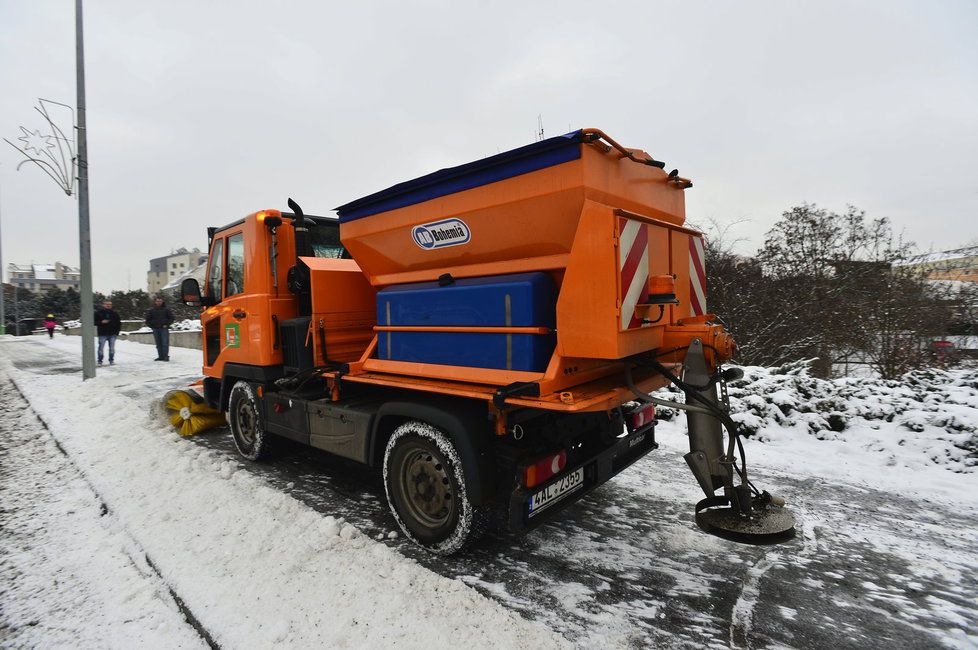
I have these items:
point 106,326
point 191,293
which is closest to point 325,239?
point 191,293

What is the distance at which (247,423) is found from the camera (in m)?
5.21

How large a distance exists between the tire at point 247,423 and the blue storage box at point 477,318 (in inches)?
84.7

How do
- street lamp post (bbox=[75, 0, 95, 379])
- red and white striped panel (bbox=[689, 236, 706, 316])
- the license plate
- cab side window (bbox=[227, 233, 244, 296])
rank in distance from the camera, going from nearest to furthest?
1. the license plate
2. red and white striped panel (bbox=[689, 236, 706, 316])
3. cab side window (bbox=[227, 233, 244, 296])
4. street lamp post (bbox=[75, 0, 95, 379])

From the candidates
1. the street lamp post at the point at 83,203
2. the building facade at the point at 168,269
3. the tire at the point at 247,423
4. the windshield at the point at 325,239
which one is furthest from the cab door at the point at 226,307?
the building facade at the point at 168,269

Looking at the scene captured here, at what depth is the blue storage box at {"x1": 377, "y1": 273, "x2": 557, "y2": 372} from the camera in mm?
2824

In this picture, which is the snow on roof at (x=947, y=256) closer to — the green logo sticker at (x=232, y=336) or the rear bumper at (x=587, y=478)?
the rear bumper at (x=587, y=478)

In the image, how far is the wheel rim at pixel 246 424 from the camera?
507 centimetres

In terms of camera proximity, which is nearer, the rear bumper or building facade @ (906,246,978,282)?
the rear bumper

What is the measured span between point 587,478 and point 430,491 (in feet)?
3.49

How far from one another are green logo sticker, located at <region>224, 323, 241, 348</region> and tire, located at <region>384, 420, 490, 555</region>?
2.70 meters

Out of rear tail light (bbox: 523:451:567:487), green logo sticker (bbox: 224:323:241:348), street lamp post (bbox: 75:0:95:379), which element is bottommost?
rear tail light (bbox: 523:451:567:487)

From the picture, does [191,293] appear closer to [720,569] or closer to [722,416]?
[722,416]

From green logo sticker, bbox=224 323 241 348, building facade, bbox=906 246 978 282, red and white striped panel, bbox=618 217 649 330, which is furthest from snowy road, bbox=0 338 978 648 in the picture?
building facade, bbox=906 246 978 282

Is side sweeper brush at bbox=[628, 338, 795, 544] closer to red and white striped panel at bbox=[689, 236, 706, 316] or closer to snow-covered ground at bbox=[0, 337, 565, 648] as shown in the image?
red and white striped panel at bbox=[689, 236, 706, 316]
